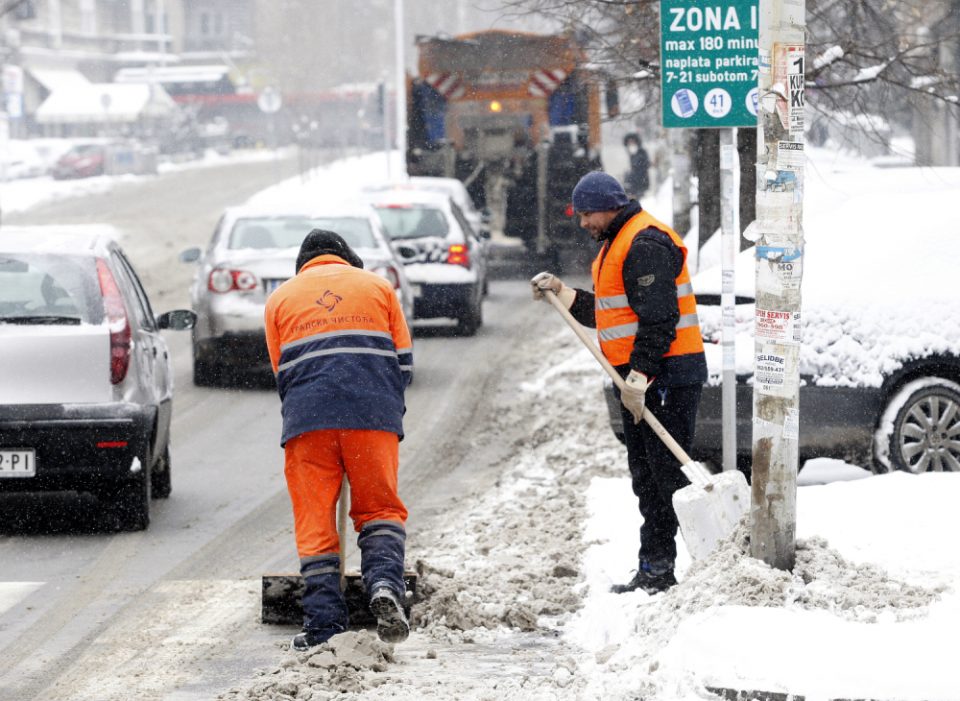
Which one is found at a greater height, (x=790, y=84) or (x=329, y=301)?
(x=790, y=84)

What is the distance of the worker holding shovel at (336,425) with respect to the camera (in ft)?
20.1

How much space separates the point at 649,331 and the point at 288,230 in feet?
29.2

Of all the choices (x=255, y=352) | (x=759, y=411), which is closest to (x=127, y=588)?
(x=759, y=411)

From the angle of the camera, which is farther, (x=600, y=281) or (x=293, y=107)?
(x=293, y=107)

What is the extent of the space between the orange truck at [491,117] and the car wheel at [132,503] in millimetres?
17666

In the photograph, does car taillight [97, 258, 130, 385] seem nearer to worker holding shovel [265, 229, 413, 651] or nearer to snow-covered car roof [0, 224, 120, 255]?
snow-covered car roof [0, 224, 120, 255]

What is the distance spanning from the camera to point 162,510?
31.6 ft

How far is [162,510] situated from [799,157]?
508 cm

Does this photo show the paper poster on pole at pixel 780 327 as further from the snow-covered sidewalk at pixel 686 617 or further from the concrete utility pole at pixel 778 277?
the snow-covered sidewalk at pixel 686 617

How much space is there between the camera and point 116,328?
857 cm

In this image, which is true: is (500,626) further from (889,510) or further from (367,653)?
(889,510)

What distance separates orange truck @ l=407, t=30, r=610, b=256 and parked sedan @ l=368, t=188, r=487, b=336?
24.0 ft

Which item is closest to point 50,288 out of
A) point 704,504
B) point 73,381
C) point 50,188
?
point 73,381

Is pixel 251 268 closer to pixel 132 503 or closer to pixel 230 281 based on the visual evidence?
pixel 230 281
